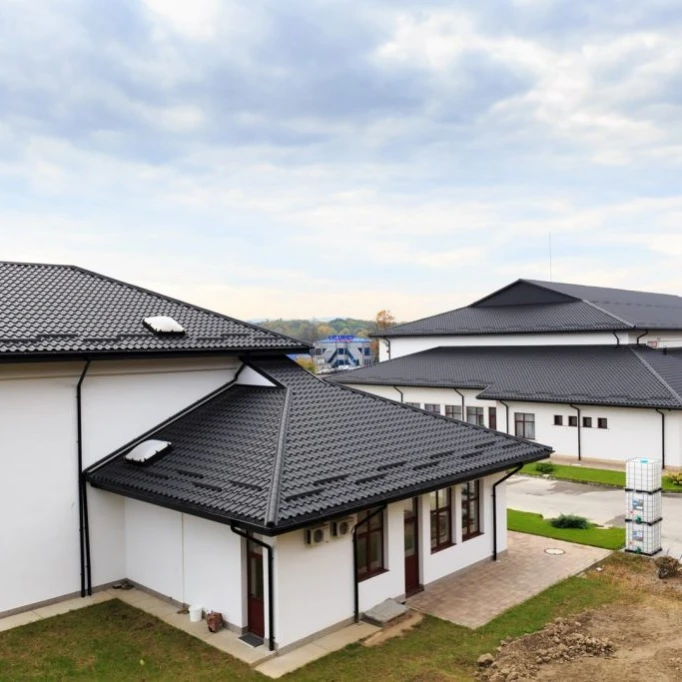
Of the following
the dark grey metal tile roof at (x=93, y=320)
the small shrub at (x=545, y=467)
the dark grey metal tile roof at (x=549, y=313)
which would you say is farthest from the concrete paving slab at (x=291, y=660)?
the dark grey metal tile roof at (x=549, y=313)

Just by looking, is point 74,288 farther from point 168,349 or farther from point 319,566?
point 319,566

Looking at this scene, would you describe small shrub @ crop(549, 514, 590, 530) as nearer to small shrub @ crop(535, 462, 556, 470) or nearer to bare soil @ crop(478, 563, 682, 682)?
bare soil @ crop(478, 563, 682, 682)

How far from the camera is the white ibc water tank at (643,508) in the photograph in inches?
561

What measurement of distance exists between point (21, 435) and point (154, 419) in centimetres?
264

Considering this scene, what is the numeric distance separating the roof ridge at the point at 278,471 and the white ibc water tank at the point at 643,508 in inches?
318

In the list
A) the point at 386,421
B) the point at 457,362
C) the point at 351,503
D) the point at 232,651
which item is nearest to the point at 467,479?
the point at 386,421

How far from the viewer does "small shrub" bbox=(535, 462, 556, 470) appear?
23.7 m

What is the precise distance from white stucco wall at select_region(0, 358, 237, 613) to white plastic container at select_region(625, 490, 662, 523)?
10574 millimetres

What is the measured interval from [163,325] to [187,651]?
658 centimetres

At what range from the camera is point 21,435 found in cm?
1170

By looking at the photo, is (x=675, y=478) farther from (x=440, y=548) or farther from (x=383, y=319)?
(x=383, y=319)

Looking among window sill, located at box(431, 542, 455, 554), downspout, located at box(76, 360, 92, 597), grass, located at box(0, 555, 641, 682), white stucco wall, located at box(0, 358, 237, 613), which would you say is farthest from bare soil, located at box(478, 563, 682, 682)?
white stucco wall, located at box(0, 358, 237, 613)

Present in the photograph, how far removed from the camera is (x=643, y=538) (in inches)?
562

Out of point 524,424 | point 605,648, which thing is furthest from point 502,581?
point 524,424
